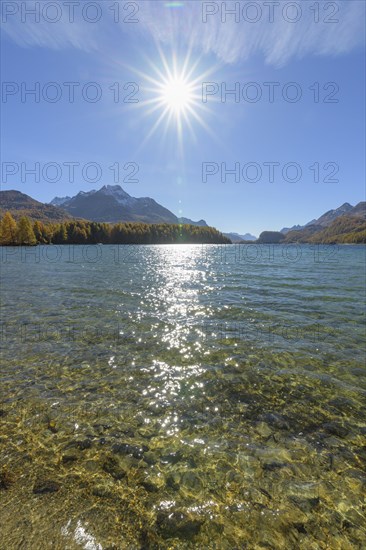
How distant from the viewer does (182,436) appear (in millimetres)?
8273

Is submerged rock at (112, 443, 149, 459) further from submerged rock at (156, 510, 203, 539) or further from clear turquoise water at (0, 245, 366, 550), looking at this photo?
submerged rock at (156, 510, 203, 539)

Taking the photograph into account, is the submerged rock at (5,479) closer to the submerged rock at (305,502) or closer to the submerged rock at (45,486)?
the submerged rock at (45,486)

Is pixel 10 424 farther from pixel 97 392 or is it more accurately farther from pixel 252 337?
pixel 252 337

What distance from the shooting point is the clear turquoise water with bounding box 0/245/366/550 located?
562 centimetres

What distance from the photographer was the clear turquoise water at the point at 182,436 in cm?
562

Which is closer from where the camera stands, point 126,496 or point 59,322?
point 126,496

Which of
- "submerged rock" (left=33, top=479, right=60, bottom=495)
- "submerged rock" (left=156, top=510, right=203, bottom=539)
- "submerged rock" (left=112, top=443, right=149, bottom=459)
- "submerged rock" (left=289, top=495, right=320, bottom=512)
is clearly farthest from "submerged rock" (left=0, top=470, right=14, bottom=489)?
"submerged rock" (left=289, top=495, right=320, bottom=512)

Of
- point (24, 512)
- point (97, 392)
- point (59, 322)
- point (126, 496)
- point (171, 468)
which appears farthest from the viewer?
point (59, 322)

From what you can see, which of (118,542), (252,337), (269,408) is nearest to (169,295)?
(252,337)

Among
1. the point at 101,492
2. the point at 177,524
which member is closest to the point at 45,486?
the point at 101,492

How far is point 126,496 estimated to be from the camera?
6273 mm

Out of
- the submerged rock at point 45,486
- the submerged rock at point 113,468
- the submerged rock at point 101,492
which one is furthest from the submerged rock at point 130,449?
the submerged rock at point 45,486

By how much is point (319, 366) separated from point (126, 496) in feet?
32.7

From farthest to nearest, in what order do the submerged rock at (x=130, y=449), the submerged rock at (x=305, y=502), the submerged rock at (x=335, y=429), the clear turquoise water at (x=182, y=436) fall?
the submerged rock at (x=335, y=429) → the submerged rock at (x=130, y=449) → the submerged rock at (x=305, y=502) → the clear turquoise water at (x=182, y=436)
